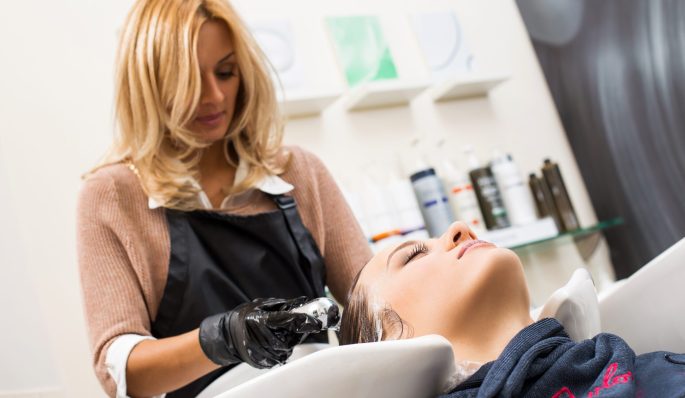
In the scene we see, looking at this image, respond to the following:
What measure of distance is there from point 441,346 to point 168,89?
0.93 meters

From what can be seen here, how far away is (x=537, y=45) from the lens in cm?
277

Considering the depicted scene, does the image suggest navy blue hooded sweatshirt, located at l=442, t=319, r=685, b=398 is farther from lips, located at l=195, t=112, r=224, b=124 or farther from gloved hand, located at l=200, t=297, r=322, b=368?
lips, located at l=195, t=112, r=224, b=124

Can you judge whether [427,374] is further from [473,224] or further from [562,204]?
[562,204]

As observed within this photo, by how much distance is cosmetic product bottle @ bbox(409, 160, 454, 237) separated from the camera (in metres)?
2.25

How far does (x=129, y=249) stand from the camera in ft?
4.69

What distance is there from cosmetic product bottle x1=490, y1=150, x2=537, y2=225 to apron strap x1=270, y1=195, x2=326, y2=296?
38.9 inches

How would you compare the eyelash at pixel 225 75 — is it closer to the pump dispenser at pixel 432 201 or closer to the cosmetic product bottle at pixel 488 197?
the pump dispenser at pixel 432 201

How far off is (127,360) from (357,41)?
156cm

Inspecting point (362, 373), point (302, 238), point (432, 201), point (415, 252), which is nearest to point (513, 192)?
point (432, 201)

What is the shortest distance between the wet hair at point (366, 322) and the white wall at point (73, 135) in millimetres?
778

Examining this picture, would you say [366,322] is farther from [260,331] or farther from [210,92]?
[210,92]

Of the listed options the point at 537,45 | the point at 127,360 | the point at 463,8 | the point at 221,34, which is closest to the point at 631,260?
the point at 537,45

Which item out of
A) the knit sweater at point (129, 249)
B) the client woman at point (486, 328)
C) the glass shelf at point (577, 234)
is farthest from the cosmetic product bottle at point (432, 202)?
the client woman at point (486, 328)

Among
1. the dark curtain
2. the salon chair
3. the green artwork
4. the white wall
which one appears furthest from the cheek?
the dark curtain
